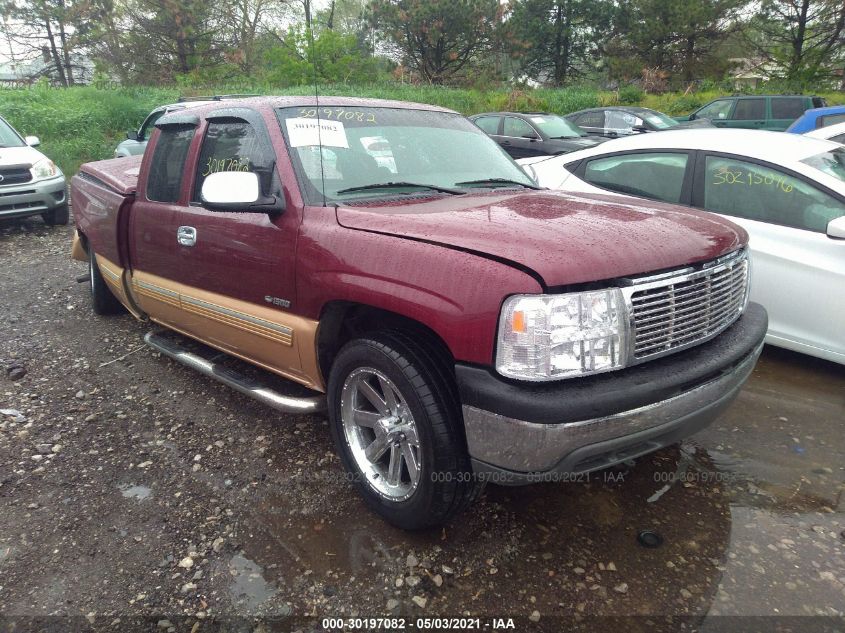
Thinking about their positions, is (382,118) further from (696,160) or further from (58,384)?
(58,384)

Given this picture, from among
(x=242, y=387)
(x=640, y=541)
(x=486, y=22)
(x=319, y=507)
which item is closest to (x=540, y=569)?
(x=640, y=541)

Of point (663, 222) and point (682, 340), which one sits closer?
point (682, 340)

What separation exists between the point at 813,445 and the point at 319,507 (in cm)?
264

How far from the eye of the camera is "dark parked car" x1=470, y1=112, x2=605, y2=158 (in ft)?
39.7

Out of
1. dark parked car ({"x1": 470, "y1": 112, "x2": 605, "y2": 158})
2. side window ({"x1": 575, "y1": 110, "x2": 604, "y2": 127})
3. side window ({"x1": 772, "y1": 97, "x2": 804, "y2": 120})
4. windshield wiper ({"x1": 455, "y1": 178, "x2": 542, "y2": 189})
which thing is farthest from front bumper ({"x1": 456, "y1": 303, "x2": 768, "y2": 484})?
side window ({"x1": 772, "y1": 97, "x2": 804, "y2": 120})

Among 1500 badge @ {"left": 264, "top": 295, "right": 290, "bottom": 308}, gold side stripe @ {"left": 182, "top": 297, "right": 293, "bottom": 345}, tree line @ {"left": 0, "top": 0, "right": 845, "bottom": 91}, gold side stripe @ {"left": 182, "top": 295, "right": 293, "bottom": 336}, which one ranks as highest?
tree line @ {"left": 0, "top": 0, "right": 845, "bottom": 91}

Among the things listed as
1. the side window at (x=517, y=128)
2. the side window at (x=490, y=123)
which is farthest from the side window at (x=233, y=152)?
the side window at (x=490, y=123)

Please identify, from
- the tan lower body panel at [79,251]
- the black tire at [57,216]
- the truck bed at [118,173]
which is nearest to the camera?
the truck bed at [118,173]

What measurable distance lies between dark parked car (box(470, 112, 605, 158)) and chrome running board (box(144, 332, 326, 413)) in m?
9.26

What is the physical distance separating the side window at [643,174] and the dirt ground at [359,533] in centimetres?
165

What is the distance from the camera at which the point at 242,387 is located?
129 inches

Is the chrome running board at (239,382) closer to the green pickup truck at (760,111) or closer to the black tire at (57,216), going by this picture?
the black tire at (57,216)

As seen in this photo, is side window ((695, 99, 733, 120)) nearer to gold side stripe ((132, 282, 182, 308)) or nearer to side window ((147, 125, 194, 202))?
side window ((147, 125, 194, 202))

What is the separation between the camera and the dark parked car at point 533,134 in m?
12.1
